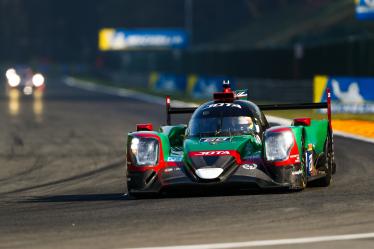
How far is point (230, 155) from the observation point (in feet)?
44.4

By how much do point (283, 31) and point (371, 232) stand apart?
71218 millimetres

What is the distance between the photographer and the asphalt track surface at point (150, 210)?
10227 millimetres

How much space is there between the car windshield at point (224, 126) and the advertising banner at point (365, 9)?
1105 inches

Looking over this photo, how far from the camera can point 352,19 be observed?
7062cm

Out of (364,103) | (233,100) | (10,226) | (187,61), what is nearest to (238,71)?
(187,61)

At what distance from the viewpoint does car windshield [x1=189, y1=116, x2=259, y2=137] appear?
1464 centimetres

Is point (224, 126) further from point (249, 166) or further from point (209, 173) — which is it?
point (209, 173)

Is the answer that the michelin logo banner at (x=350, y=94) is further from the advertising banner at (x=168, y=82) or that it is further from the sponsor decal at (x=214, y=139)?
the advertising banner at (x=168, y=82)

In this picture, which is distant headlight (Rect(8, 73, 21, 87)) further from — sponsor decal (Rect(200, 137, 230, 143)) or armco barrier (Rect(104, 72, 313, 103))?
sponsor decal (Rect(200, 137, 230, 143))

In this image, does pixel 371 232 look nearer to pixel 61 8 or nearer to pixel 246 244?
pixel 246 244

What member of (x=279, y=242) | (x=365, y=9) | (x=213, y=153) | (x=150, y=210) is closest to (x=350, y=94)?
(x=365, y=9)

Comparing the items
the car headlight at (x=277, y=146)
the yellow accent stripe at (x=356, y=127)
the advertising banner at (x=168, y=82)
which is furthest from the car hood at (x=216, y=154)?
the advertising banner at (x=168, y=82)

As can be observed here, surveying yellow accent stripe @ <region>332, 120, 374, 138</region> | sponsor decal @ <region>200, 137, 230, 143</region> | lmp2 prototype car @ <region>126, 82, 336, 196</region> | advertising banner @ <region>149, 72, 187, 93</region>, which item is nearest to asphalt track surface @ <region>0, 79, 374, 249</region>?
lmp2 prototype car @ <region>126, 82, 336, 196</region>

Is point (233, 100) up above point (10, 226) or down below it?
above
